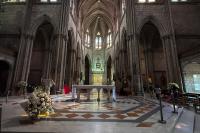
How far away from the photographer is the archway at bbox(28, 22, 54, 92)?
71.2ft

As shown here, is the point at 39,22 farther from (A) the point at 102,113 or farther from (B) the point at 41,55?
(A) the point at 102,113

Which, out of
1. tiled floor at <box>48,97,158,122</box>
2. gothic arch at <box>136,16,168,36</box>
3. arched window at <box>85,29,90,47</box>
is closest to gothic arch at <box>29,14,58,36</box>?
gothic arch at <box>136,16,168,36</box>

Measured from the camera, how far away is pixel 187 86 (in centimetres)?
1681

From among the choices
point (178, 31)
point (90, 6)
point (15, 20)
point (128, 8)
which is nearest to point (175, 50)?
point (178, 31)

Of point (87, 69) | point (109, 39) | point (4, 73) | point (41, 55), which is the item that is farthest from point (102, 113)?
point (87, 69)

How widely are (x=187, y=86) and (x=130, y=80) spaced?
7.43 meters

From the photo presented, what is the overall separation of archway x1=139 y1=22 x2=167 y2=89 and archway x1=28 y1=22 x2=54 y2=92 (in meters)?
16.0

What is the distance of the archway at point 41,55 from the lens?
71.2 ft

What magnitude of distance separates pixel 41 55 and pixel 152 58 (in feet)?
63.0

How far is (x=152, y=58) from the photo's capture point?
74.4 feet

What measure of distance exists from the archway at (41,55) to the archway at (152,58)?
52.5 ft

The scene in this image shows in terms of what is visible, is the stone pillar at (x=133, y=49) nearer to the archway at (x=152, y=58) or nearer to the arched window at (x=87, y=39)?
the archway at (x=152, y=58)

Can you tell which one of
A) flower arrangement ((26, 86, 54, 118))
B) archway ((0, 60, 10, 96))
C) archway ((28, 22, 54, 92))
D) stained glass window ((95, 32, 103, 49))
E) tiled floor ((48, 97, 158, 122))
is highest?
stained glass window ((95, 32, 103, 49))

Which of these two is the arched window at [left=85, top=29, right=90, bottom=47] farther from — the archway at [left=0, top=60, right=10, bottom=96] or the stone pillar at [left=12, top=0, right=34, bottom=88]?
the archway at [left=0, top=60, right=10, bottom=96]
